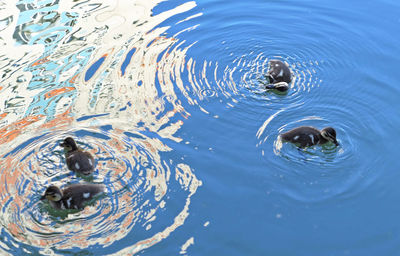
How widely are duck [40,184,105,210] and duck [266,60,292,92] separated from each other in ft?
7.35

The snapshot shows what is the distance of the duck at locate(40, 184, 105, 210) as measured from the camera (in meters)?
4.23

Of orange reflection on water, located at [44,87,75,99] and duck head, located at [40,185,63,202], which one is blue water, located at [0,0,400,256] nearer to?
orange reflection on water, located at [44,87,75,99]

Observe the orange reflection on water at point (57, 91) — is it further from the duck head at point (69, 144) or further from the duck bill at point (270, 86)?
the duck bill at point (270, 86)

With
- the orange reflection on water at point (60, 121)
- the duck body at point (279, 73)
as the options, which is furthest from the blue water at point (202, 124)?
the duck body at point (279, 73)

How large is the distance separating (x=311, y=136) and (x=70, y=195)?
7.17 ft

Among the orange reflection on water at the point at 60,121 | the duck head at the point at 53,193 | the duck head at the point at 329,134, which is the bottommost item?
the duck head at the point at 53,193

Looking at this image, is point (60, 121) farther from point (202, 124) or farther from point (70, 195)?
point (202, 124)

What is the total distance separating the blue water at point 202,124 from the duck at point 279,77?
106mm

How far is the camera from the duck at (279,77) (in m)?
5.50

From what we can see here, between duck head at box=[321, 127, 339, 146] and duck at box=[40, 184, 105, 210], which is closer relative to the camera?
duck at box=[40, 184, 105, 210]

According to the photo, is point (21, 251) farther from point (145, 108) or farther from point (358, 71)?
point (358, 71)

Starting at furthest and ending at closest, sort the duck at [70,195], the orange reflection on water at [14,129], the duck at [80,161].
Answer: the orange reflection on water at [14,129] < the duck at [80,161] < the duck at [70,195]

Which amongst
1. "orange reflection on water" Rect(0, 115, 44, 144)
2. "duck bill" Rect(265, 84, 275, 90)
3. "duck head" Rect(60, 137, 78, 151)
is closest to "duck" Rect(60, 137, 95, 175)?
"duck head" Rect(60, 137, 78, 151)

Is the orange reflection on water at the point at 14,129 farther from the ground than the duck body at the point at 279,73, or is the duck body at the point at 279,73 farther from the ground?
the duck body at the point at 279,73
